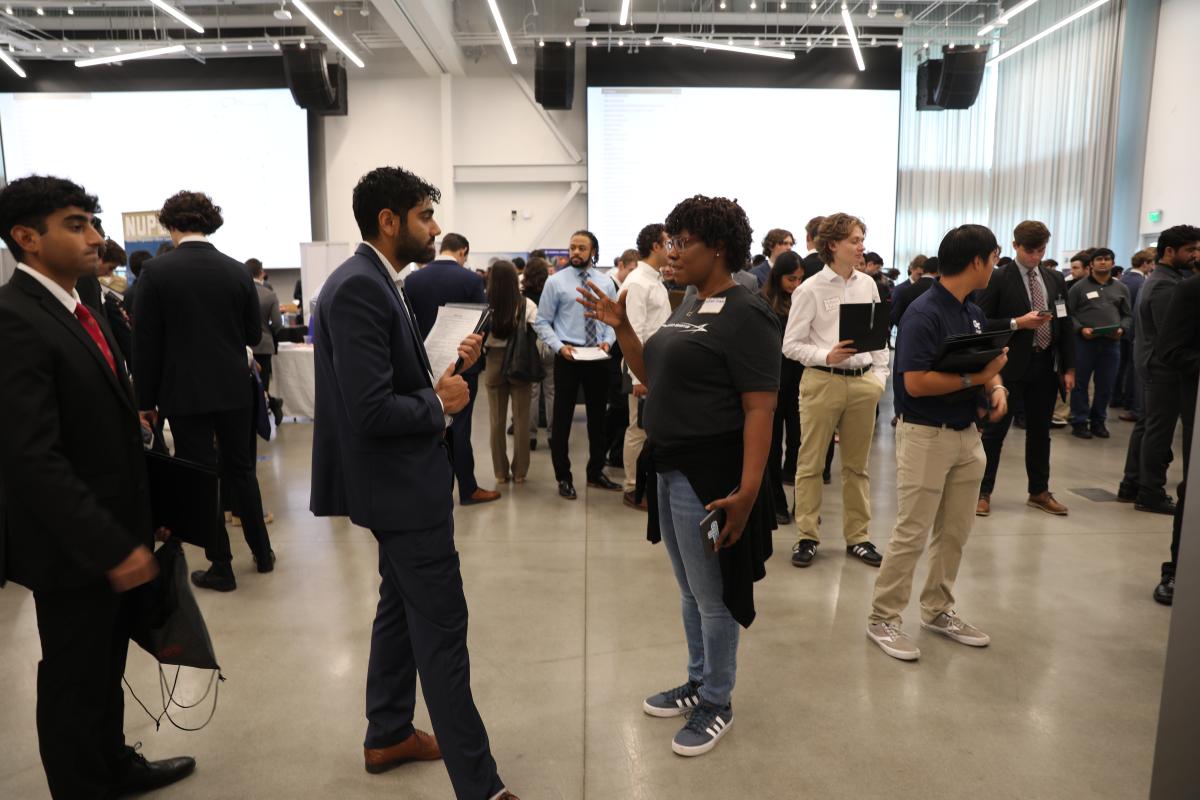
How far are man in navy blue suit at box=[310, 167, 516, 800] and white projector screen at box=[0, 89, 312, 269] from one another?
A: 12.6 m

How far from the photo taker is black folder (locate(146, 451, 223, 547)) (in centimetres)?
200

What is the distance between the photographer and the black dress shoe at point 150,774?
7.11ft

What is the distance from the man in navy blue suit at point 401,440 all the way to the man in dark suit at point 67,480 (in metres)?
0.46

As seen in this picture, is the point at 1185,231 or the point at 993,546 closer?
the point at 993,546

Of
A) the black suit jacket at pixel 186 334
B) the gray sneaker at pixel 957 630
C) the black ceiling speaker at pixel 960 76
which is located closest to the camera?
the gray sneaker at pixel 957 630

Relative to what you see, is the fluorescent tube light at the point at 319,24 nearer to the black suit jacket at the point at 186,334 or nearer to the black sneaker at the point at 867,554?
the black suit jacket at the point at 186,334

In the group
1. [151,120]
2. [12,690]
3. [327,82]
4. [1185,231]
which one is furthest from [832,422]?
[151,120]

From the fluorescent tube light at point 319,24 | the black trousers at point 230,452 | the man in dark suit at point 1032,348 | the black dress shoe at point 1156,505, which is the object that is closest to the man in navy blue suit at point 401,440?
the black trousers at point 230,452

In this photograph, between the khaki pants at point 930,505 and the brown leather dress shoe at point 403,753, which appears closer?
the brown leather dress shoe at point 403,753

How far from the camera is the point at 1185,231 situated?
189 inches

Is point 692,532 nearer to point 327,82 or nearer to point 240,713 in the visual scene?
point 240,713

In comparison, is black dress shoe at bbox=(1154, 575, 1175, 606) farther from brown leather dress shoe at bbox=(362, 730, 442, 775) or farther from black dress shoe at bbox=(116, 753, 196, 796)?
black dress shoe at bbox=(116, 753, 196, 796)

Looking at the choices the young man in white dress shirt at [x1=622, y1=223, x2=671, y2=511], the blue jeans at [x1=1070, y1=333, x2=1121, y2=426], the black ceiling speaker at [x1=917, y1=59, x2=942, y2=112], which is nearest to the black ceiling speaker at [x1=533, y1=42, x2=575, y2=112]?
the black ceiling speaker at [x1=917, y1=59, x2=942, y2=112]

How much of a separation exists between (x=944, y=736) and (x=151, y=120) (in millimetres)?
15135
